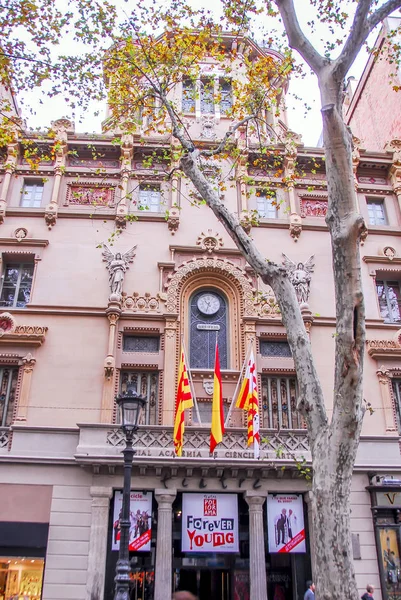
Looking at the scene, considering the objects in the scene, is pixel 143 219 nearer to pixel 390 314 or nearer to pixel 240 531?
pixel 390 314

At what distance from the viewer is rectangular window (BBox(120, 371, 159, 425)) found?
19.2 metres

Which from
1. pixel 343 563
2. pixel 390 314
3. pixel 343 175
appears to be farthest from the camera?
pixel 390 314

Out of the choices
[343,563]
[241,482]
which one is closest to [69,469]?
[241,482]

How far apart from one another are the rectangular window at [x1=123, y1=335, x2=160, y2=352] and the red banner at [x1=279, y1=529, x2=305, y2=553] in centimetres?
811

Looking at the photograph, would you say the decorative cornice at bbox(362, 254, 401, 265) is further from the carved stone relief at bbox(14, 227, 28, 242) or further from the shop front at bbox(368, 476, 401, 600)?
the carved stone relief at bbox(14, 227, 28, 242)

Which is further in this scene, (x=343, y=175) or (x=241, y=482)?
(x=241, y=482)

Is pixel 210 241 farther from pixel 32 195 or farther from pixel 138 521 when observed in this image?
pixel 138 521

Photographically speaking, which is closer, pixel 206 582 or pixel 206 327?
pixel 206 582

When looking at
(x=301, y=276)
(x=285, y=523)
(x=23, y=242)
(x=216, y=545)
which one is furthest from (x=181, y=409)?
(x=23, y=242)

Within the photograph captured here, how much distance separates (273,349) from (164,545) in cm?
818

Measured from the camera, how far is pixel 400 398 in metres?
20.1

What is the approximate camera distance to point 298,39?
1033 centimetres

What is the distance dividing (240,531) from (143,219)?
41.1 ft

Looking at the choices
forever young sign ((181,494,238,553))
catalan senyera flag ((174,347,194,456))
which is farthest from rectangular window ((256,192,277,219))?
forever young sign ((181,494,238,553))
